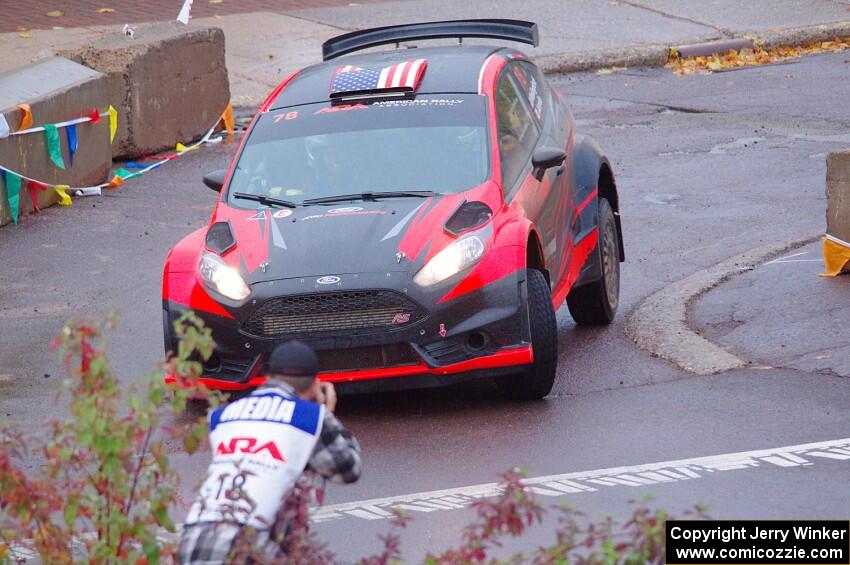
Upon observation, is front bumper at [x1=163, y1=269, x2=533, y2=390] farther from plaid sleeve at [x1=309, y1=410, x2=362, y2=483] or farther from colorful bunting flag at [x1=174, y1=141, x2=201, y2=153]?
colorful bunting flag at [x1=174, y1=141, x2=201, y2=153]

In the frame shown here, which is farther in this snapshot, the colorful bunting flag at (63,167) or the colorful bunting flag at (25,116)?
the colorful bunting flag at (25,116)

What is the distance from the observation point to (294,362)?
202 inches

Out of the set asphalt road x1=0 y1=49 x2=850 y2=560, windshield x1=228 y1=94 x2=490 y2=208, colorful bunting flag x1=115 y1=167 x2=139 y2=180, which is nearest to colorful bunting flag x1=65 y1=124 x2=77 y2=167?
asphalt road x1=0 y1=49 x2=850 y2=560

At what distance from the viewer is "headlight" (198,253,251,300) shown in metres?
8.34

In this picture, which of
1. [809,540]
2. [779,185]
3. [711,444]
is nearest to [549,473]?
[711,444]

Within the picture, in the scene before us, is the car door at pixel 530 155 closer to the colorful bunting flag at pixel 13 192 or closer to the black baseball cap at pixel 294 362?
the black baseball cap at pixel 294 362

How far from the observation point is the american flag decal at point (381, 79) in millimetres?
9766

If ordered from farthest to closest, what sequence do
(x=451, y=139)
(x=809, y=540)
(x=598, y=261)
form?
(x=598, y=261)
(x=451, y=139)
(x=809, y=540)

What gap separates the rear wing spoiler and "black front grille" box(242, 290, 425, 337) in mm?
3290

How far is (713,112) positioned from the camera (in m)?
17.2

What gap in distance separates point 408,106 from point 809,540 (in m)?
4.67

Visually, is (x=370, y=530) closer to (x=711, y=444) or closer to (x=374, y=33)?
(x=711, y=444)

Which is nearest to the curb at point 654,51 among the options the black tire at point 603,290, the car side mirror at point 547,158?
the black tire at point 603,290

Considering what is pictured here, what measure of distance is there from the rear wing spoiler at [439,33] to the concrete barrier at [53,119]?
389 cm
